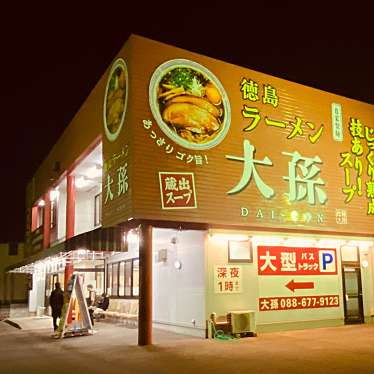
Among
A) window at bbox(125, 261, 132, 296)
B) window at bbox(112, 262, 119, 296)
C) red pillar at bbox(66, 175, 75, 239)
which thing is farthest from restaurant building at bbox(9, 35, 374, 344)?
red pillar at bbox(66, 175, 75, 239)

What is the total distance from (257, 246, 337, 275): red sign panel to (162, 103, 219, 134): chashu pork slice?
13.7ft

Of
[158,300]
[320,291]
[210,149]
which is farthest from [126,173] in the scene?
[320,291]

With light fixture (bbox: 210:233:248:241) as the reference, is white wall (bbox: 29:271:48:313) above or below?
below

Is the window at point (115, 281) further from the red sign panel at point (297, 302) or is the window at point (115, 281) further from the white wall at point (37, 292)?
the white wall at point (37, 292)

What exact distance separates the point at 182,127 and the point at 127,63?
231 centimetres

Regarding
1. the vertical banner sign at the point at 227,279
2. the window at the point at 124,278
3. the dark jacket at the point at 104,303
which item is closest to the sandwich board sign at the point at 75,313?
the window at the point at 124,278

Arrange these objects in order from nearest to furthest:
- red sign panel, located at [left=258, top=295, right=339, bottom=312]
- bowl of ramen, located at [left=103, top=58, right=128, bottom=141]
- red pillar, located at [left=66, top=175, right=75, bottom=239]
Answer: bowl of ramen, located at [left=103, top=58, right=128, bottom=141]
red sign panel, located at [left=258, top=295, right=339, bottom=312]
red pillar, located at [left=66, top=175, right=75, bottom=239]

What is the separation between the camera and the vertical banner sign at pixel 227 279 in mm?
14234

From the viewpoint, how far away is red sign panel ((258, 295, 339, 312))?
49.5ft

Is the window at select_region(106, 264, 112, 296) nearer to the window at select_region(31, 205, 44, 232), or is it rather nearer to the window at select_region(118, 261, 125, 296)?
the window at select_region(118, 261, 125, 296)

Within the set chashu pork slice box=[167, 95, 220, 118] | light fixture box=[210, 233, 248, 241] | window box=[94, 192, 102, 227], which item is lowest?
light fixture box=[210, 233, 248, 241]

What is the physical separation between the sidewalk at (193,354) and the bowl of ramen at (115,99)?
5900 mm

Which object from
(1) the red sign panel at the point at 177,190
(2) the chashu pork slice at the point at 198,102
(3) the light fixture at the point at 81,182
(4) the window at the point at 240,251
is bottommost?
(4) the window at the point at 240,251

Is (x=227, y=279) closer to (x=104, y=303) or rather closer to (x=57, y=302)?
(x=57, y=302)
